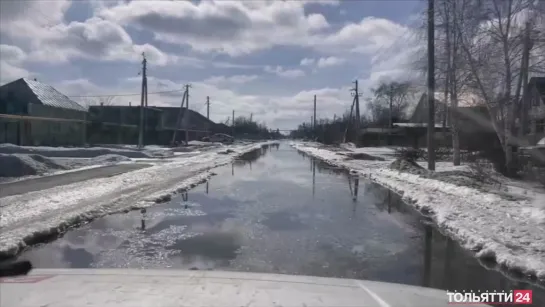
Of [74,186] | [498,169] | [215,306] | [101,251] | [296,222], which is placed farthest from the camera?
[498,169]

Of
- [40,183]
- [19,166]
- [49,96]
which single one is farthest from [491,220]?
[49,96]

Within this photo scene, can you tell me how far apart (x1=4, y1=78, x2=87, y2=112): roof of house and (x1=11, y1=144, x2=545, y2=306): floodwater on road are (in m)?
42.1

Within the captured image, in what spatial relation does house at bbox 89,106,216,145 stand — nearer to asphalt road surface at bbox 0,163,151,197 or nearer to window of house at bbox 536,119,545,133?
window of house at bbox 536,119,545,133

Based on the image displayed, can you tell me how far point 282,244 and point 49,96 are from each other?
50.4m

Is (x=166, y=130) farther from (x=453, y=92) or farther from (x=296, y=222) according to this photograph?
(x=296, y=222)

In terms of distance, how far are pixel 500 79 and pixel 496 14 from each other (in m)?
3.09

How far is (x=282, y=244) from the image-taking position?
8.90 metres

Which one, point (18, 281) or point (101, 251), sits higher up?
point (18, 281)

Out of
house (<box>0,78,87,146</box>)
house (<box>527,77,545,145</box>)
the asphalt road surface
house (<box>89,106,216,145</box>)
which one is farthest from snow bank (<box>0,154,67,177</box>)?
house (<box>89,106,216,145</box>)

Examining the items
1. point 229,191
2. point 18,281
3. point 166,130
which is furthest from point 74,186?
point 166,130

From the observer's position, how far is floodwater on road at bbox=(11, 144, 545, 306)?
7.10 m

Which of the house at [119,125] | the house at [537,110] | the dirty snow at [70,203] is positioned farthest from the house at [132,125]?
the dirty snow at [70,203]

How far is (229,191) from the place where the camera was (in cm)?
1781
